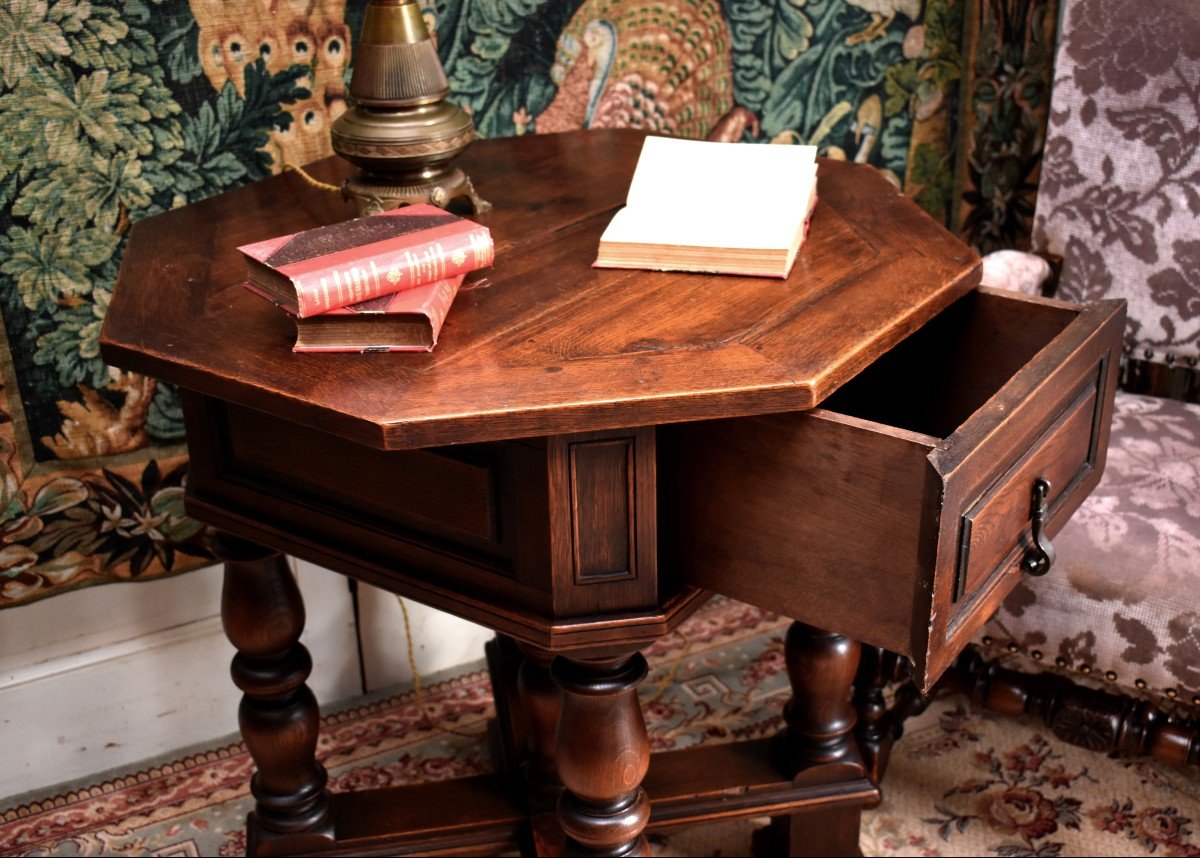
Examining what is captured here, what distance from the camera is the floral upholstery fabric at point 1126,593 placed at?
3.83 feet

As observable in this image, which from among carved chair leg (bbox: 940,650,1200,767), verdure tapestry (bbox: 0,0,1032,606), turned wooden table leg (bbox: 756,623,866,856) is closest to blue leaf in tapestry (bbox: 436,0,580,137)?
verdure tapestry (bbox: 0,0,1032,606)

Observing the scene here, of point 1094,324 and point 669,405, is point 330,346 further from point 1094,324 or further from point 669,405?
point 1094,324

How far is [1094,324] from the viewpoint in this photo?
1.02 m

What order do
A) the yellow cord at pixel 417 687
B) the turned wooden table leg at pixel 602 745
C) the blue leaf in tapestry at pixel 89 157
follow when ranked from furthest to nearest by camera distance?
the yellow cord at pixel 417 687 → the blue leaf in tapestry at pixel 89 157 → the turned wooden table leg at pixel 602 745

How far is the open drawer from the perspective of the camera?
0.84 meters

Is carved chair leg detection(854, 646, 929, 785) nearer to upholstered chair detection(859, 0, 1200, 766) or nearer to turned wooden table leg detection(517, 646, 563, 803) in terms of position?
upholstered chair detection(859, 0, 1200, 766)

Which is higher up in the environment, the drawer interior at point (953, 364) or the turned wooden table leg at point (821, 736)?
the drawer interior at point (953, 364)

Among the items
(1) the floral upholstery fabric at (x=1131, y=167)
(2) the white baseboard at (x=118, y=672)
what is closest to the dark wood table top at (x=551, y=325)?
(1) the floral upholstery fabric at (x=1131, y=167)

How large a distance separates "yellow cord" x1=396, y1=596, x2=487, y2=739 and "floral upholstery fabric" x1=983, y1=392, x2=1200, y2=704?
675 millimetres

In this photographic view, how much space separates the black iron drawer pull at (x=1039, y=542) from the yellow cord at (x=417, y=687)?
0.82 metres

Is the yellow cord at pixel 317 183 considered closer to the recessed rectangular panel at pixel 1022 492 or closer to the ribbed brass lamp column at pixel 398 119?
the ribbed brass lamp column at pixel 398 119

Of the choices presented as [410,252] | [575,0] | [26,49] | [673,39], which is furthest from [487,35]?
[410,252]

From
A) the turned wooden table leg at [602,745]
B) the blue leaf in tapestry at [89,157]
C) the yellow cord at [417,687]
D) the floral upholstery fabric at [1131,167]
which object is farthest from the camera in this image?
the yellow cord at [417,687]

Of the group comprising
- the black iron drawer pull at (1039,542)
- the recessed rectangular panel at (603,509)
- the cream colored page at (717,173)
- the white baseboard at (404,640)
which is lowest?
the white baseboard at (404,640)
